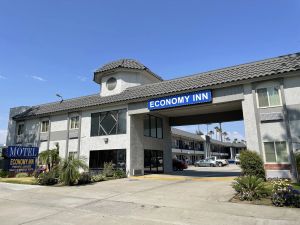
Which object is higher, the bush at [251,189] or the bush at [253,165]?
the bush at [253,165]

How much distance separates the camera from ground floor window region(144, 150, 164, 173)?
25.0 metres

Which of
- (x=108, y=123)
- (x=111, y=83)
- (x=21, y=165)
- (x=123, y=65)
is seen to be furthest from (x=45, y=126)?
(x=123, y=65)

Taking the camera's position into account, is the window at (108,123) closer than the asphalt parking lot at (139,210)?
No

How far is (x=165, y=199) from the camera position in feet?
37.6

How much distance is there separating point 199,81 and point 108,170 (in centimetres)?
1096

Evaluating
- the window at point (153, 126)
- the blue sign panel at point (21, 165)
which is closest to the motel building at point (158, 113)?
the window at point (153, 126)

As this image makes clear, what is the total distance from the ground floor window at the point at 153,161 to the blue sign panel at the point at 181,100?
19.8ft

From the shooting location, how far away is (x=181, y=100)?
20.2 meters

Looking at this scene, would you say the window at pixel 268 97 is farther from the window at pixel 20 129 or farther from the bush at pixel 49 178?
the window at pixel 20 129

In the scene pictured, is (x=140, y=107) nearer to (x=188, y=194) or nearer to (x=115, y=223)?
(x=188, y=194)

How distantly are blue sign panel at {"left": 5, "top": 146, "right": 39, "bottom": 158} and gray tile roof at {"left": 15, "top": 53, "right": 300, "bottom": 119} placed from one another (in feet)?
16.6

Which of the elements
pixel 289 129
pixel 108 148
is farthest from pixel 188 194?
pixel 108 148

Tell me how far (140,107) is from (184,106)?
4325mm

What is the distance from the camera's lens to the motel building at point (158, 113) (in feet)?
53.4
